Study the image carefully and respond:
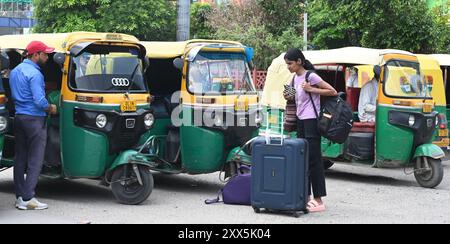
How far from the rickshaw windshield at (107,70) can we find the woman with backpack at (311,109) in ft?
7.05

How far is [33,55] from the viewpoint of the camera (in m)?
8.64

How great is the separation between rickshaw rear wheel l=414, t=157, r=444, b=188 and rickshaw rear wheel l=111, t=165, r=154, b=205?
15.2 feet

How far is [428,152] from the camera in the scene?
446 inches

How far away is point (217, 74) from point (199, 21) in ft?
92.6

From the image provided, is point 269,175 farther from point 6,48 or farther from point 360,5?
point 360,5

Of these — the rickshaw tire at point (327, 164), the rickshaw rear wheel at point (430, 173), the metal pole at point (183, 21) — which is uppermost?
the metal pole at point (183, 21)

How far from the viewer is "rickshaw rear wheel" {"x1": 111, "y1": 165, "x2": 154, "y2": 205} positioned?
9.13 metres

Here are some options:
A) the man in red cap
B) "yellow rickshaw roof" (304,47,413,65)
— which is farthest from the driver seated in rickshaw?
the man in red cap

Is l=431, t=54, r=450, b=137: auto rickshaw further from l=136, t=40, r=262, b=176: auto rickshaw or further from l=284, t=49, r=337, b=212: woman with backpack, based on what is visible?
l=284, t=49, r=337, b=212: woman with backpack

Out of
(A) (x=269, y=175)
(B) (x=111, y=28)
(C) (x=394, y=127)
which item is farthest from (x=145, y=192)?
(B) (x=111, y=28)

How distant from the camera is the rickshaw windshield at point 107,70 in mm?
9211

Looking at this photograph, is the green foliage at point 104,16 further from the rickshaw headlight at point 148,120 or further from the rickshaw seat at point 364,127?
the rickshaw headlight at point 148,120

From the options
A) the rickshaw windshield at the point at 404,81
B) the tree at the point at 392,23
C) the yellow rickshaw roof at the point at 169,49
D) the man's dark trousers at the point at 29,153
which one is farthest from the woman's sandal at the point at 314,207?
the tree at the point at 392,23
